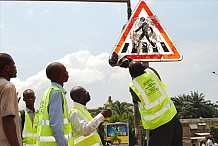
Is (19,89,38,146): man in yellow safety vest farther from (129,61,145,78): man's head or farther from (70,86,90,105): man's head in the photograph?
(129,61,145,78): man's head

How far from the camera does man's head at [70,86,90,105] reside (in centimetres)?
640

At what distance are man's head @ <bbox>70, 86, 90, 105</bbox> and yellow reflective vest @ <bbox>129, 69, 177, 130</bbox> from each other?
0.91 meters

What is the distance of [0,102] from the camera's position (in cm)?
427

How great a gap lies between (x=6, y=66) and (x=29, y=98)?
3091mm

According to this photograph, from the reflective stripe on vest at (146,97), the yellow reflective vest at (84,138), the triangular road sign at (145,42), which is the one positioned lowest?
the yellow reflective vest at (84,138)

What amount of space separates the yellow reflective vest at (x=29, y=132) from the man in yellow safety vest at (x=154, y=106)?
2191 millimetres

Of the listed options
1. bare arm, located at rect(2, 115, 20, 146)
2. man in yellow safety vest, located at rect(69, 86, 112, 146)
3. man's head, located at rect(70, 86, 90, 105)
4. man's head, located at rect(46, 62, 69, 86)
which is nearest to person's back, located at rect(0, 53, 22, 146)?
bare arm, located at rect(2, 115, 20, 146)

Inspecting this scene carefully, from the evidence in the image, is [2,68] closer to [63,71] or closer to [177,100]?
[63,71]

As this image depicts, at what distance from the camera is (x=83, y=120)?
6.11 meters

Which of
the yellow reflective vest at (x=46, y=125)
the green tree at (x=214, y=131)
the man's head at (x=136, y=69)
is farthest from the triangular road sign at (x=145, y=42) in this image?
the green tree at (x=214, y=131)

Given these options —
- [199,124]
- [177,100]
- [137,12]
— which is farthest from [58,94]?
[177,100]

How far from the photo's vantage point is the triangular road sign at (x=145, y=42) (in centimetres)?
613

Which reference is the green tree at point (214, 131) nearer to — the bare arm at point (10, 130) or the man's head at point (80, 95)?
the man's head at point (80, 95)

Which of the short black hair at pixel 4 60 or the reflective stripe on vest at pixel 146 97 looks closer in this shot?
the short black hair at pixel 4 60
